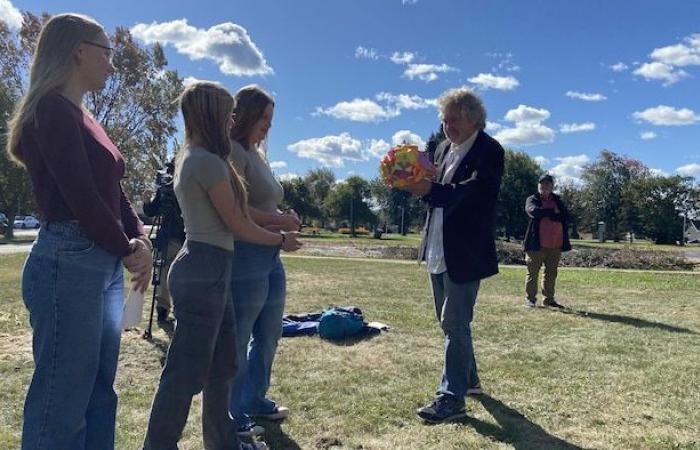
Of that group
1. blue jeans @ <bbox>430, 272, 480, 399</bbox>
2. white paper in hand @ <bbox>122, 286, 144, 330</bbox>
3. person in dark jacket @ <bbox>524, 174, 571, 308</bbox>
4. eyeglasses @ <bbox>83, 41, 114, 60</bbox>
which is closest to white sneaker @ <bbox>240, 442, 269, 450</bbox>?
white paper in hand @ <bbox>122, 286, 144, 330</bbox>

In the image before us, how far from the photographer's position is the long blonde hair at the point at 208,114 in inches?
108

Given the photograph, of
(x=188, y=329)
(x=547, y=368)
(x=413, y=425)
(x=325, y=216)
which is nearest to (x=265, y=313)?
(x=188, y=329)

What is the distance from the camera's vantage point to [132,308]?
2.80 m

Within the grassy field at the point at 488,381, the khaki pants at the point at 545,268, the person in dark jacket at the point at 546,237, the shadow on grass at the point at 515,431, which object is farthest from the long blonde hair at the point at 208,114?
the khaki pants at the point at 545,268

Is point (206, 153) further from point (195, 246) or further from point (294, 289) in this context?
point (294, 289)

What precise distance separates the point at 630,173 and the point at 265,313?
83.9 metres

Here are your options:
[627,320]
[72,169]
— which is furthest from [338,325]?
[72,169]

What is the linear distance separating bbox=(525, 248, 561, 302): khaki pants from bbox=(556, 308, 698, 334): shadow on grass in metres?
0.50

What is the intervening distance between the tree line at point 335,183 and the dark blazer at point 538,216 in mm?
4507

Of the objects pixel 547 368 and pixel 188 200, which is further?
pixel 547 368

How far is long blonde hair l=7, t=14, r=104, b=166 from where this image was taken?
227cm

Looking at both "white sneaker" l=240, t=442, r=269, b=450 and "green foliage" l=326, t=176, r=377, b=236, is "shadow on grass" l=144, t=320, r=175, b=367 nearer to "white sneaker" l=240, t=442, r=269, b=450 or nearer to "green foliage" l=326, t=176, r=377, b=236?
"white sneaker" l=240, t=442, r=269, b=450

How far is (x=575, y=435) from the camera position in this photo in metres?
3.66

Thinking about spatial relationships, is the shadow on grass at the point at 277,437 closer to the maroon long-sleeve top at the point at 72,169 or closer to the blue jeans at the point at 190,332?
the blue jeans at the point at 190,332
